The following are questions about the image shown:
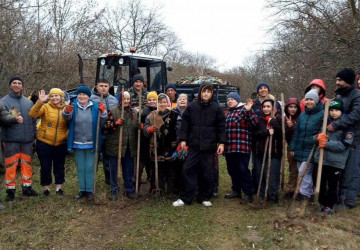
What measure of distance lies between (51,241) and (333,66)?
11.2 m

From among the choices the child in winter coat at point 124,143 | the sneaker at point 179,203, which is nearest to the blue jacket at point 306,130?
the sneaker at point 179,203

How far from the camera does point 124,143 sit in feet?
16.6

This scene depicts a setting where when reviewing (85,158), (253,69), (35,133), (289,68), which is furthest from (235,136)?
(253,69)

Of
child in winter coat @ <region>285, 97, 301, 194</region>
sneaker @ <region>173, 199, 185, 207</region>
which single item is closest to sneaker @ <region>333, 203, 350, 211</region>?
child in winter coat @ <region>285, 97, 301, 194</region>

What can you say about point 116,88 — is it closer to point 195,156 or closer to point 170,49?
point 195,156

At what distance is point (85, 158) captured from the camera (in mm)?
4988

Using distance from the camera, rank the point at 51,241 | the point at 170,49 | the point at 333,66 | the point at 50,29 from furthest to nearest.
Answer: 1. the point at 170,49
2. the point at 50,29
3. the point at 333,66
4. the point at 51,241

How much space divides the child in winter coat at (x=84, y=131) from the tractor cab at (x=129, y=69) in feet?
10.6

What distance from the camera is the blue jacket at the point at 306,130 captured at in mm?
4547

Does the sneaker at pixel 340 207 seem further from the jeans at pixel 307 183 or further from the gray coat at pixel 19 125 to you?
the gray coat at pixel 19 125

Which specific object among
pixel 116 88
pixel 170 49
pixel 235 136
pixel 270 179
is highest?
pixel 170 49

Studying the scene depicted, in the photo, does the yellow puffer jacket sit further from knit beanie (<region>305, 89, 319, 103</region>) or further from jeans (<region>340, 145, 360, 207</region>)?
jeans (<region>340, 145, 360, 207</region>)

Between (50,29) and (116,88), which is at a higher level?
(50,29)

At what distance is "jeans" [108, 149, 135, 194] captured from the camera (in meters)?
5.11
